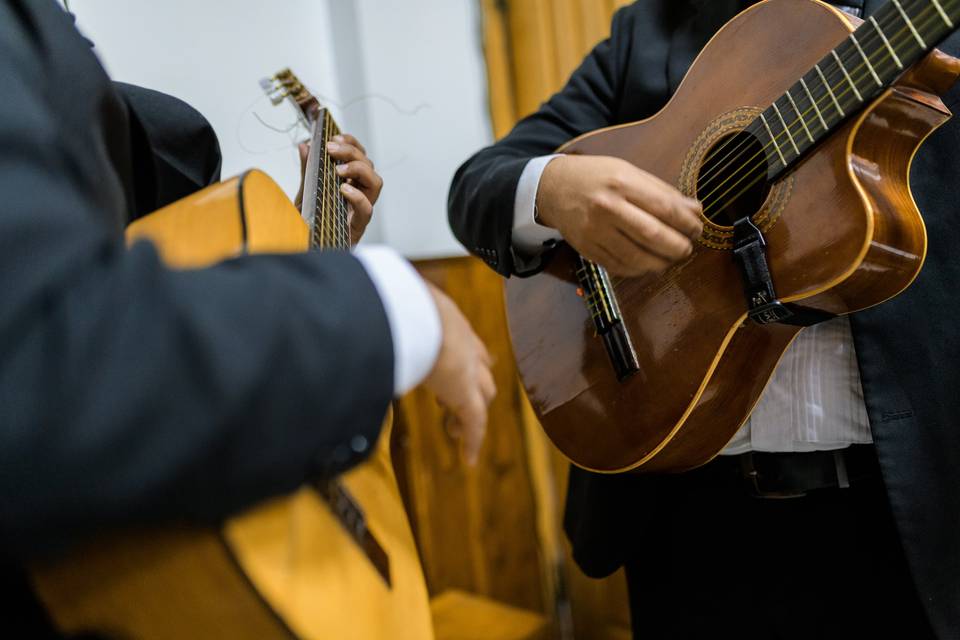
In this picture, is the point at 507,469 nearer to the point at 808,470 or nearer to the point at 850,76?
the point at 808,470

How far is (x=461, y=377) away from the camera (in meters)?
0.52

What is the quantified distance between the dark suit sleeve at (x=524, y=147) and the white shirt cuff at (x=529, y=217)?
0.05 ft

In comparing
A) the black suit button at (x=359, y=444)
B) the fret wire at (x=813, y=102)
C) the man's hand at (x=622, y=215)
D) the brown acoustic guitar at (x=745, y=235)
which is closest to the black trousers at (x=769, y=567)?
the brown acoustic guitar at (x=745, y=235)

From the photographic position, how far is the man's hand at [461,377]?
0.52 metres

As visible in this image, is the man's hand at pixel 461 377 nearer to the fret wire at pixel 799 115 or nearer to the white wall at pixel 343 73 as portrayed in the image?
the fret wire at pixel 799 115

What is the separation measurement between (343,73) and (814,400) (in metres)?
1.43

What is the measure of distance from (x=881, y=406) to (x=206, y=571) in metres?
0.75

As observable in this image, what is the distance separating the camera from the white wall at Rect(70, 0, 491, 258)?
46.1 inches

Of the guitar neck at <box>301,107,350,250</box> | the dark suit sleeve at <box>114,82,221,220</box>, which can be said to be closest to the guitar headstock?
the guitar neck at <box>301,107,350,250</box>

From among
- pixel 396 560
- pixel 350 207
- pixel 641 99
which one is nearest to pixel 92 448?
pixel 396 560

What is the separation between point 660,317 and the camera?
926 mm

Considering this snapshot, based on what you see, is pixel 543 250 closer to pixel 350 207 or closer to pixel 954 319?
pixel 350 207

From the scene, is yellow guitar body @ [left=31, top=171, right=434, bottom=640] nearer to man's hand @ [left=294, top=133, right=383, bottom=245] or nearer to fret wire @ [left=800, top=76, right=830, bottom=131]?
man's hand @ [left=294, top=133, right=383, bottom=245]

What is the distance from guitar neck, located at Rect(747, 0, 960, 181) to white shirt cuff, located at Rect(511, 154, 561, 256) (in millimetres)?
298
